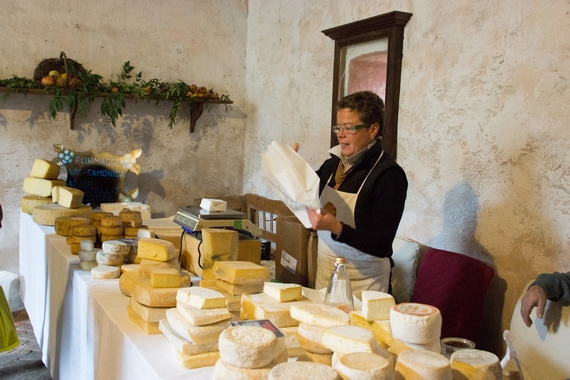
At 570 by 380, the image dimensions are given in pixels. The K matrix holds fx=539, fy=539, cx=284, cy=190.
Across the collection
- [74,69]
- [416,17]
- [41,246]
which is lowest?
[41,246]

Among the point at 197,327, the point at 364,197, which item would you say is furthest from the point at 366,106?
the point at 197,327

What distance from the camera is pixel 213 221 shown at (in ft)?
8.26

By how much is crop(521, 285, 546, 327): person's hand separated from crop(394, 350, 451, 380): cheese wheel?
4.63ft

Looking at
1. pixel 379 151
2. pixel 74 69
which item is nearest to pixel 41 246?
pixel 74 69

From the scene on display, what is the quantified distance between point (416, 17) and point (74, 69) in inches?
118

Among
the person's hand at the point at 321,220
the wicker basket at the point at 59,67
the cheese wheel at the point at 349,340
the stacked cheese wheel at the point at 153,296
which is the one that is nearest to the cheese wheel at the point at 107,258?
the stacked cheese wheel at the point at 153,296

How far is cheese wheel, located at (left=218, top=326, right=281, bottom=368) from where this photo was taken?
3.95ft

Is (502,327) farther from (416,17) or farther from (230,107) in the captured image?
(230,107)

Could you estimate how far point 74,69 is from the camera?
477cm

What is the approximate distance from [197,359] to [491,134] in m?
2.20

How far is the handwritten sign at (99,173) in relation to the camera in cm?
475

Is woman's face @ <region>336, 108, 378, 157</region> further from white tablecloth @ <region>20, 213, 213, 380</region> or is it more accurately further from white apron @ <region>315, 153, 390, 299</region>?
white tablecloth @ <region>20, 213, 213, 380</region>

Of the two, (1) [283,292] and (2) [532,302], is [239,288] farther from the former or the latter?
(2) [532,302]

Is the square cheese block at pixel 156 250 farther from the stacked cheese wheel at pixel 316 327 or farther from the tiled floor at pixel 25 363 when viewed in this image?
the tiled floor at pixel 25 363
